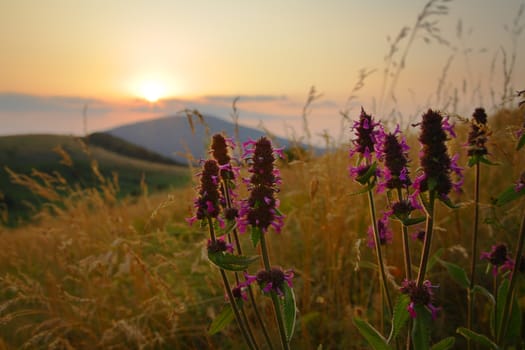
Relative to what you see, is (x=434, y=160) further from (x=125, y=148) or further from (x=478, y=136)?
(x=125, y=148)

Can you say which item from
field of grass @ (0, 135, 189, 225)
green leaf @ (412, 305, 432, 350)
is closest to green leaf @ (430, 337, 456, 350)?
green leaf @ (412, 305, 432, 350)

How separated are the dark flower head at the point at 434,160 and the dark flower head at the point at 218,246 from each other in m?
0.68

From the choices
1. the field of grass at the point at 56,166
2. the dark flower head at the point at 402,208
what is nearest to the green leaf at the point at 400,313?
the dark flower head at the point at 402,208

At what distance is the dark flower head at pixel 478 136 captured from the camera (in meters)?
1.71

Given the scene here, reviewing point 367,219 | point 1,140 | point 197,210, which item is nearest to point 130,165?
point 1,140

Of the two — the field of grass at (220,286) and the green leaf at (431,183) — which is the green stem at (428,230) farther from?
the field of grass at (220,286)

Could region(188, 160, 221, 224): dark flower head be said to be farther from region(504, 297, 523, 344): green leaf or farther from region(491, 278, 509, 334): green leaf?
region(504, 297, 523, 344): green leaf

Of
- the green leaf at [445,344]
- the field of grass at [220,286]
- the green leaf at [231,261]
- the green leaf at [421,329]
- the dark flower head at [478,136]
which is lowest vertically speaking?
the field of grass at [220,286]

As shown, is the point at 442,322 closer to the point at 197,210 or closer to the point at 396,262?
the point at 396,262

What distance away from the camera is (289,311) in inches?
52.8

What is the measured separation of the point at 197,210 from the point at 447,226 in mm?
2734

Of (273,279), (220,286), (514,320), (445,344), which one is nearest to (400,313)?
(445,344)

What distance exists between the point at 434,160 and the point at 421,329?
0.53 m

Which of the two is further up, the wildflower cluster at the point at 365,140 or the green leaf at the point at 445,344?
the wildflower cluster at the point at 365,140
